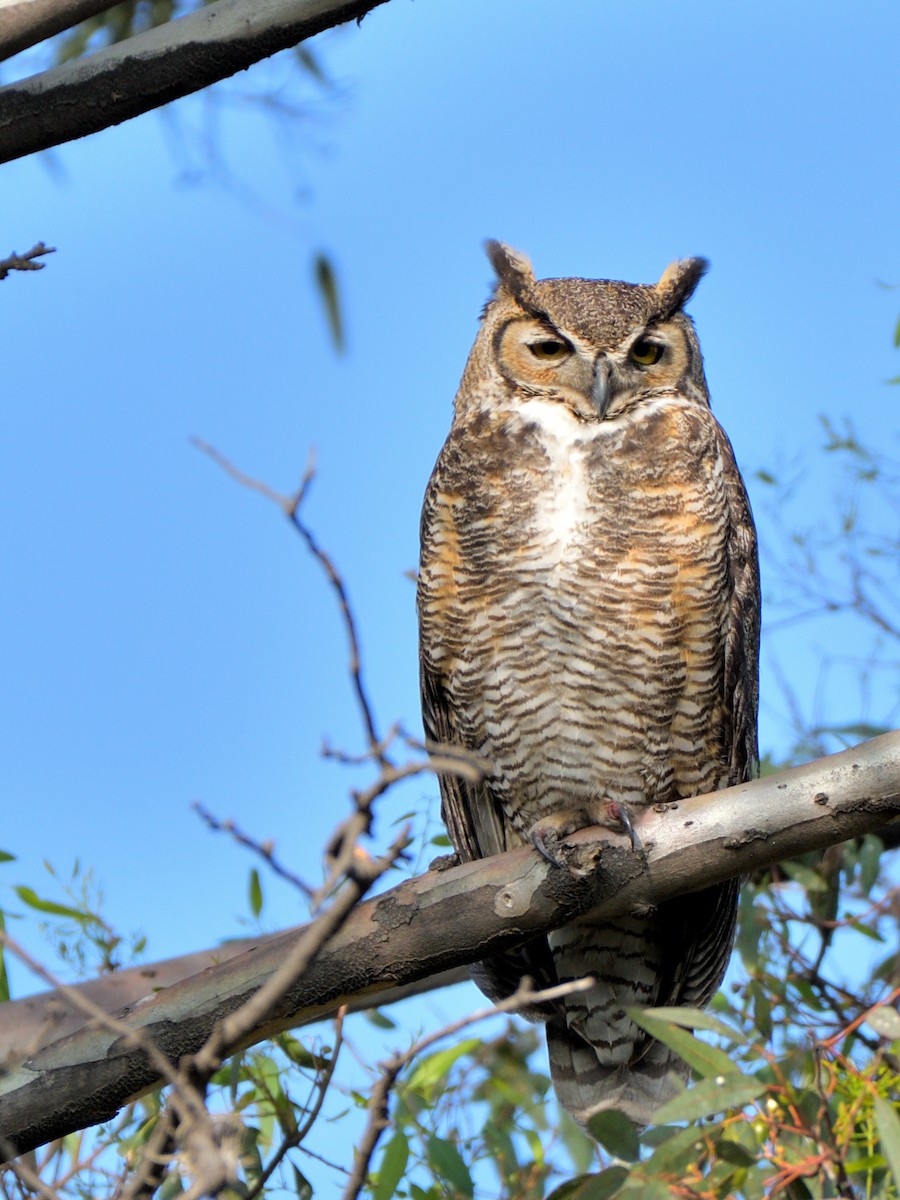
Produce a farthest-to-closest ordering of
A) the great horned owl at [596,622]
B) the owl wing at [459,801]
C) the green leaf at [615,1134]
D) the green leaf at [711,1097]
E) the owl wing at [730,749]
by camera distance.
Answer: the owl wing at [459,801]
the owl wing at [730,749]
the great horned owl at [596,622]
the green leaf at [615,1134]
the green leaf at [711,1097]

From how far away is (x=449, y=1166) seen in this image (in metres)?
2.32

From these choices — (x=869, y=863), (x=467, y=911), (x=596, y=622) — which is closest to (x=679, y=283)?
(x=596, y=622)

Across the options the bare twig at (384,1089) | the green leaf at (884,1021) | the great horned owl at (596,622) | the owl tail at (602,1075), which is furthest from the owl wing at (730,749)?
the bare twig at (384,1089)

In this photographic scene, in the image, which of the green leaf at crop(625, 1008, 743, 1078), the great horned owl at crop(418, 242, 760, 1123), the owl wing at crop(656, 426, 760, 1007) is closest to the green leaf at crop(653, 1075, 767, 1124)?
the green leaf at crop(625, 1008, 743, 1078)

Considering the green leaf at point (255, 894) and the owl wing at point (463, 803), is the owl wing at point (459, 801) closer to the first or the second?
the owl wing at point (463, 803)

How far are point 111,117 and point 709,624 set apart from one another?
4.37 feet

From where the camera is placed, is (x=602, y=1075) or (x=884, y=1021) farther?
(x=602, y=1075)

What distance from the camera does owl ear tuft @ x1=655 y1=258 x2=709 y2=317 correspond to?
9.79 ft

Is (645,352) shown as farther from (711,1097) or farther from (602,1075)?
(711,1097)

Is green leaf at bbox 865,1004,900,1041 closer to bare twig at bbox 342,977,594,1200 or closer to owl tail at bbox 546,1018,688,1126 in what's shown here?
bare twig at bbox 342,977,594,1200

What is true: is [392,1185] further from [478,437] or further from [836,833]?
[478,437]

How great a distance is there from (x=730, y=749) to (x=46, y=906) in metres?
1.42

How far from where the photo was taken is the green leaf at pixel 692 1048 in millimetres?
1743

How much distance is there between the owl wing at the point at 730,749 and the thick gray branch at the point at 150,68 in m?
1.13
